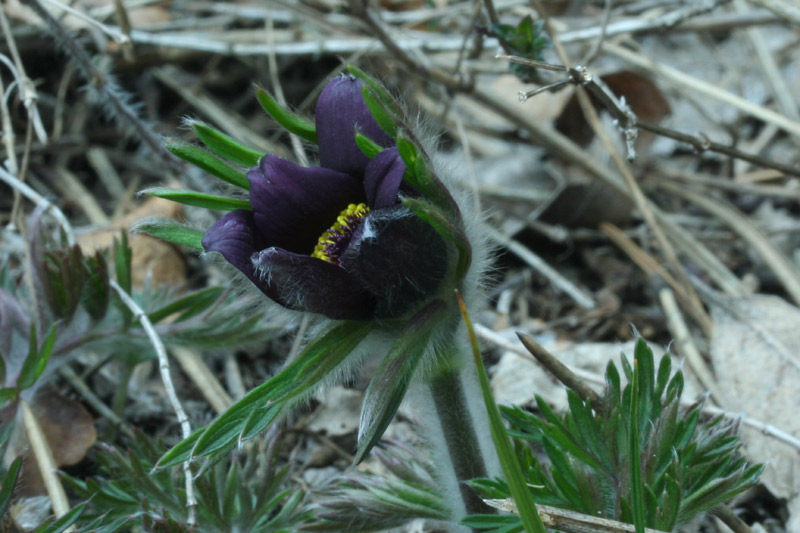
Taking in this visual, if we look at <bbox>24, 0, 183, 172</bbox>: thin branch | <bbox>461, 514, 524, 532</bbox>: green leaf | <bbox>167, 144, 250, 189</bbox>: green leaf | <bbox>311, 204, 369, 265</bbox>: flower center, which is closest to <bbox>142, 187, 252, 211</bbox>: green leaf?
<bbox>167, 144, 250, 189</bbox>: green leaf

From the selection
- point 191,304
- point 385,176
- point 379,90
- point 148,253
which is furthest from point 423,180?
point 148,253

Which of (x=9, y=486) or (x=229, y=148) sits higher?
(x=229, y=148)

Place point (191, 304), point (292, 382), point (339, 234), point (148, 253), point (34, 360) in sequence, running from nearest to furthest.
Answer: point (292, 382) → point (339, 234) → point (34, 360) → point (191, 304) → point (148, 253)

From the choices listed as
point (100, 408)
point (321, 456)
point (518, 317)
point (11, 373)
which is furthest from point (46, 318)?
point (518, 317)

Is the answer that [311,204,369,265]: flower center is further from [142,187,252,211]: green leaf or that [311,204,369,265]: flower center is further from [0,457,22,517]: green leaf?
[0,457,22,517]: green leaf

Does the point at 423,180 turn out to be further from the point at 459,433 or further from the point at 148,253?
the point at 148,253

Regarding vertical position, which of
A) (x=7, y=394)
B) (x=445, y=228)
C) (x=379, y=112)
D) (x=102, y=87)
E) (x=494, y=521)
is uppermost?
(x=379, y=112)
